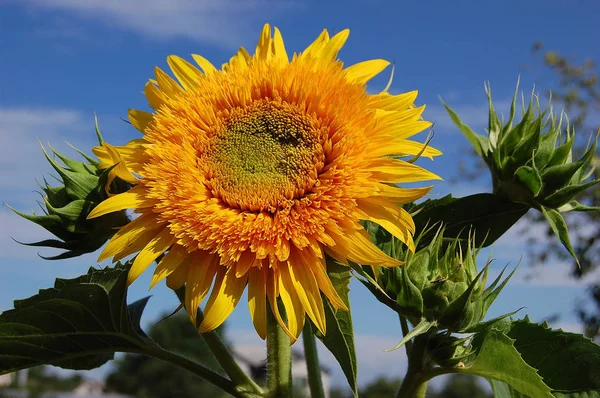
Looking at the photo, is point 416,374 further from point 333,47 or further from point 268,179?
point 333,47

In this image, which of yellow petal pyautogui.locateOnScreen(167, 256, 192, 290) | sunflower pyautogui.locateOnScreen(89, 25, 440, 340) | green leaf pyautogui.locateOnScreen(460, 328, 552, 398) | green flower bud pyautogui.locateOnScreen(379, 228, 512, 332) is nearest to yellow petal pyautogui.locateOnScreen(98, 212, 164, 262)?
sunflower pyautogui.locateOnScreen(89, 25, 440, 340)

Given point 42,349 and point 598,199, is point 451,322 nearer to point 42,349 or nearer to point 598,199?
point 42,349

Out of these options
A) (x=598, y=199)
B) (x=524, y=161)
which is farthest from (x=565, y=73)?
(x=524, y=161)

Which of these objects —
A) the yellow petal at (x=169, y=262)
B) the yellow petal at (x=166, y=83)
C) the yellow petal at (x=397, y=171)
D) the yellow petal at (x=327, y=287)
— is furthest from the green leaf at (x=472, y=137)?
the yellow petal at (x=169, y=262)

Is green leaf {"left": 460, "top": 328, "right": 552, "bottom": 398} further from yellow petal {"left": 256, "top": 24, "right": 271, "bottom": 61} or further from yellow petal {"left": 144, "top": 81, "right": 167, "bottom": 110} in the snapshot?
yellow petal {"left": 144, "top": 81, "right": 167, "bottom": 110}

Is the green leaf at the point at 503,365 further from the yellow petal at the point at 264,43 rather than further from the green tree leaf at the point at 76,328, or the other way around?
the yellow petal at the point at 264,43

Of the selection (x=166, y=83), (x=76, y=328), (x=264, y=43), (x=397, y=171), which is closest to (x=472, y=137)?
(x=397, y=171)
